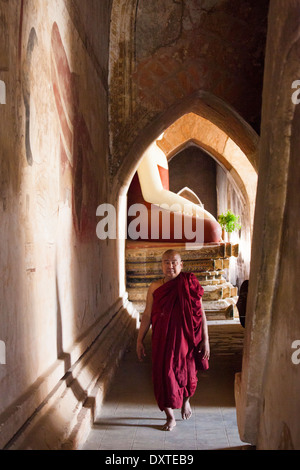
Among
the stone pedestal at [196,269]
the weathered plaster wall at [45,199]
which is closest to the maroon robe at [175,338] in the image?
the weathered plaster wall at [45,199]

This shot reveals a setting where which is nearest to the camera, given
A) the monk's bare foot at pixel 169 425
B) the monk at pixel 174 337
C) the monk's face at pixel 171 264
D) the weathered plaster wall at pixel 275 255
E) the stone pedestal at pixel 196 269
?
the weathered plaster wall at pixel 275 255

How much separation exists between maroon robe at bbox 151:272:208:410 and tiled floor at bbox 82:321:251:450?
23 centimetres

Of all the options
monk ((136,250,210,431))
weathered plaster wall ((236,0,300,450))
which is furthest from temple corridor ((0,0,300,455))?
monk ((136,250,210,431))

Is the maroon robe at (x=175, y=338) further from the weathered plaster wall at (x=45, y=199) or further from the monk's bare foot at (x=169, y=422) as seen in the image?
the weathered plaster wall at (x=45, y=199)

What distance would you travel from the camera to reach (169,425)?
387cm

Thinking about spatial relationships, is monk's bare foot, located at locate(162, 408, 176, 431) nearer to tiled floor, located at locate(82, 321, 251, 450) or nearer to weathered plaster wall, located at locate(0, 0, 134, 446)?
tiled floor, located at locate(82, 321, 251, 450)

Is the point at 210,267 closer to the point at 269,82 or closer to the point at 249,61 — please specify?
the point at 249,61

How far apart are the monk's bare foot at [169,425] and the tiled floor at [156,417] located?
35 mm

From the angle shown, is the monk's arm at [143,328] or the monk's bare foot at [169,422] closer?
the monk's bare foot at [169,422]

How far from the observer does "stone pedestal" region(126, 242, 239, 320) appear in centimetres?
925

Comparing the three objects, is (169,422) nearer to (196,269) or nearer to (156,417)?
(156,417)

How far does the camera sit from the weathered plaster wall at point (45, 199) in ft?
8.91

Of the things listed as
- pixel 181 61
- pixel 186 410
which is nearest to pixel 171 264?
pixel 186 410

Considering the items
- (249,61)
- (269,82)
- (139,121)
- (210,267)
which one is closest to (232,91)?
(249,61)
